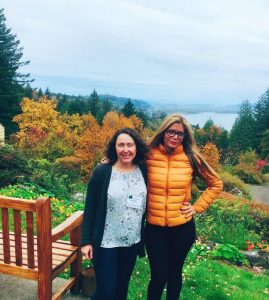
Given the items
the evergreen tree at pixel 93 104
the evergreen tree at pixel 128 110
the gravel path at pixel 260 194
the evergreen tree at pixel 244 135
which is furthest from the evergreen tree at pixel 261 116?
the evergreen tree at pixel 93 104

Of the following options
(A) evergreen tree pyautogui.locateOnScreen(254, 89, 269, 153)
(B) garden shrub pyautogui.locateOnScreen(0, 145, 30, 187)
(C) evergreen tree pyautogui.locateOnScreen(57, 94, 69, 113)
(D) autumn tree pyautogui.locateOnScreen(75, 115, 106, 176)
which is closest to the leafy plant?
(B) garden shrub pyautogui.locateOnScreen(0, 145, 30, 187)

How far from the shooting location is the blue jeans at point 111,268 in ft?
10.5

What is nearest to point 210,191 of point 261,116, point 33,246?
point 33,246

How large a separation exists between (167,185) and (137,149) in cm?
39

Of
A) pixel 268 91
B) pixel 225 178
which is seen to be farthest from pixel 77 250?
pixel 268 91

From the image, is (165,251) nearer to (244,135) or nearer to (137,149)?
(137,149)

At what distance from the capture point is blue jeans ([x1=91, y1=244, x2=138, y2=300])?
10.5 ft

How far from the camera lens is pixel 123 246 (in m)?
3.25

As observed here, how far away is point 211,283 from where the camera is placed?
4980 mm

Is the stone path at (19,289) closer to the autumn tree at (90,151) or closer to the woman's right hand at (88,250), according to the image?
the woman's right hand at (88,250)

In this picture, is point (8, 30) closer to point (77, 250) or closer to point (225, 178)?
point (225, 178)

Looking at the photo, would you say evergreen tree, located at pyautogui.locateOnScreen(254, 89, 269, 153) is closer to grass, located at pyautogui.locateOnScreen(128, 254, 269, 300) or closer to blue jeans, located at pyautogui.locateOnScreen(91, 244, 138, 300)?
grass, located at pyautogui.locateOnScreen(128, 254, 269, 300)

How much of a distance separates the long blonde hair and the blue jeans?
860 millimetres

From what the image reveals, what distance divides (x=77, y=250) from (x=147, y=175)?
4.52ft
